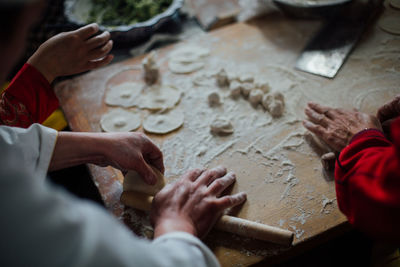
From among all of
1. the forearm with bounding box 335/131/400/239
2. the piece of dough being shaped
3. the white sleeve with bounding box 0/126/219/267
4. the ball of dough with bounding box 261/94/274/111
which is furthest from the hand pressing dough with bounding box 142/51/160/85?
the white sleeve with bounding box 0/126/219/267

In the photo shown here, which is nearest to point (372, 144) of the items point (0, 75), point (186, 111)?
point (186, 111)

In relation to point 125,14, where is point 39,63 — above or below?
above

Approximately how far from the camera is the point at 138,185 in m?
1.13

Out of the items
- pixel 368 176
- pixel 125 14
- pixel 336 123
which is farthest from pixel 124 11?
pixel 368 176

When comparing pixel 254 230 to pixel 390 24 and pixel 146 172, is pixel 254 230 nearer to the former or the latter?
pixel 146 172

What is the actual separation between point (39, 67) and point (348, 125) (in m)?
1.32

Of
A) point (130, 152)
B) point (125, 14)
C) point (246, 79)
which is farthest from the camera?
point (125, 14)

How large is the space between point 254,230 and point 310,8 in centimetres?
146

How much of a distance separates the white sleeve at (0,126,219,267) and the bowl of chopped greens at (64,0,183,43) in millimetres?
1610

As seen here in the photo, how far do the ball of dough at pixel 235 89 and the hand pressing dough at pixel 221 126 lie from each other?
22cm

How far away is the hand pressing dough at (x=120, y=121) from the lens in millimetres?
1493

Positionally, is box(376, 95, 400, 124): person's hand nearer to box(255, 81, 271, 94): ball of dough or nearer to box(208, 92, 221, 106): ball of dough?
box(255, 81, 271, 94): ball of dough

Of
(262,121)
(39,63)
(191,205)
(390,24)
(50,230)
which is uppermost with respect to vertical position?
(50,230)

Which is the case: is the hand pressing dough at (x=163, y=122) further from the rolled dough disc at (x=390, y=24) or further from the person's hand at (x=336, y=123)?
the rolled dough disc at (x=390, y=24)
